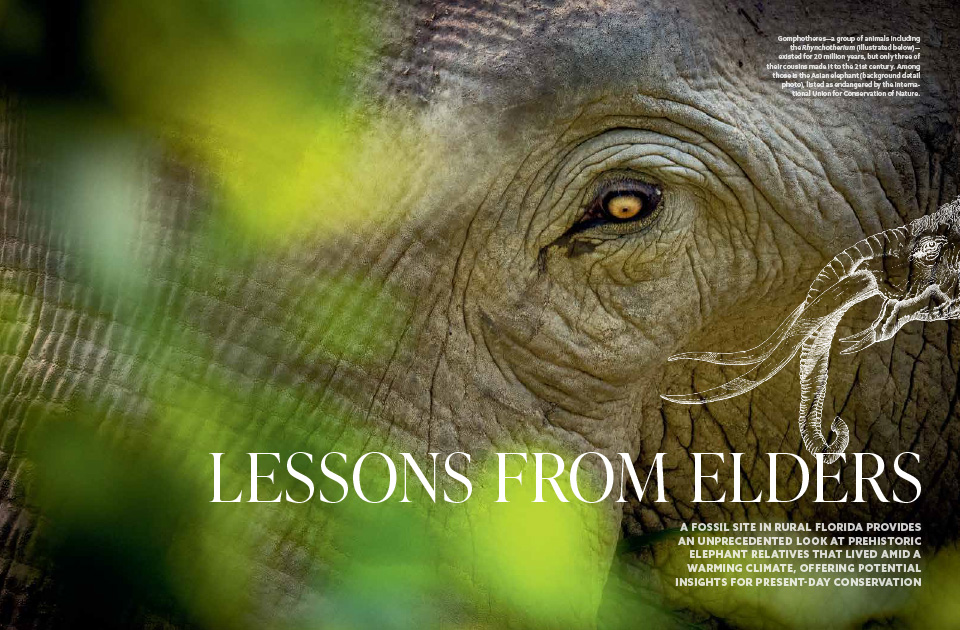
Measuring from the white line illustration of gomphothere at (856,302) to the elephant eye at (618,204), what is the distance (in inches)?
14.6

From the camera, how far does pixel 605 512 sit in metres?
2.02

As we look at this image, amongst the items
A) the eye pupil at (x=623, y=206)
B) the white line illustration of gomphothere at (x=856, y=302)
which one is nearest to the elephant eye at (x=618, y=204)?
the eye pupil at (x=623, y=206)

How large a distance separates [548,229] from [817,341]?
703 mm

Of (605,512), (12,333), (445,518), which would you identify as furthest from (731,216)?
(12,333)

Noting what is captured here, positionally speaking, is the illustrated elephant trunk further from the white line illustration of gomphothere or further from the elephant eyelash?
the elephant eyelash

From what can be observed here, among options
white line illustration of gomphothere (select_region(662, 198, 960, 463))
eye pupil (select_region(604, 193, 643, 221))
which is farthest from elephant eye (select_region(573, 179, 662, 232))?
white line illustration of gomphothere (select_region(662, 198, 960, 463))

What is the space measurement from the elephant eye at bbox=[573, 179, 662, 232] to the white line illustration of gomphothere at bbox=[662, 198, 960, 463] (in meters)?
0.37

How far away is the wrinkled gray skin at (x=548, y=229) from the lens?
1765 millimetres

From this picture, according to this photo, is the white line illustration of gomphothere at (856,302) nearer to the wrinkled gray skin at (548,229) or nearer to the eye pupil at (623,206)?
the wrinkled gray skin at (548,229)

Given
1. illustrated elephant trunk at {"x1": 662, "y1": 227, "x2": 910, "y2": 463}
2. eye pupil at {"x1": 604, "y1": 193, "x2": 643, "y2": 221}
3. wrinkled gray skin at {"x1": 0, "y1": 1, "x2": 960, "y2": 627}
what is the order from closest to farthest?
1. wrinkled gray skin at {"x1": 0, "y1": 1, "x2": 960, "y2": 627}
2. eye pupil at {"x1": 604, "y1": 193, "x2": 643, "y2": 221}
3. illustrated elephant trunk at {"x1": 662, "y1": 227, "x2": 910, "y2": 463}

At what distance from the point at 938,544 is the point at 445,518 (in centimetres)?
120

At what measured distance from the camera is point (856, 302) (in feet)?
7.32

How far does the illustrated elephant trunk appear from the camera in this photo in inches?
84.0

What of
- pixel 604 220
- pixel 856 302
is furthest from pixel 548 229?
pixel 856 302
